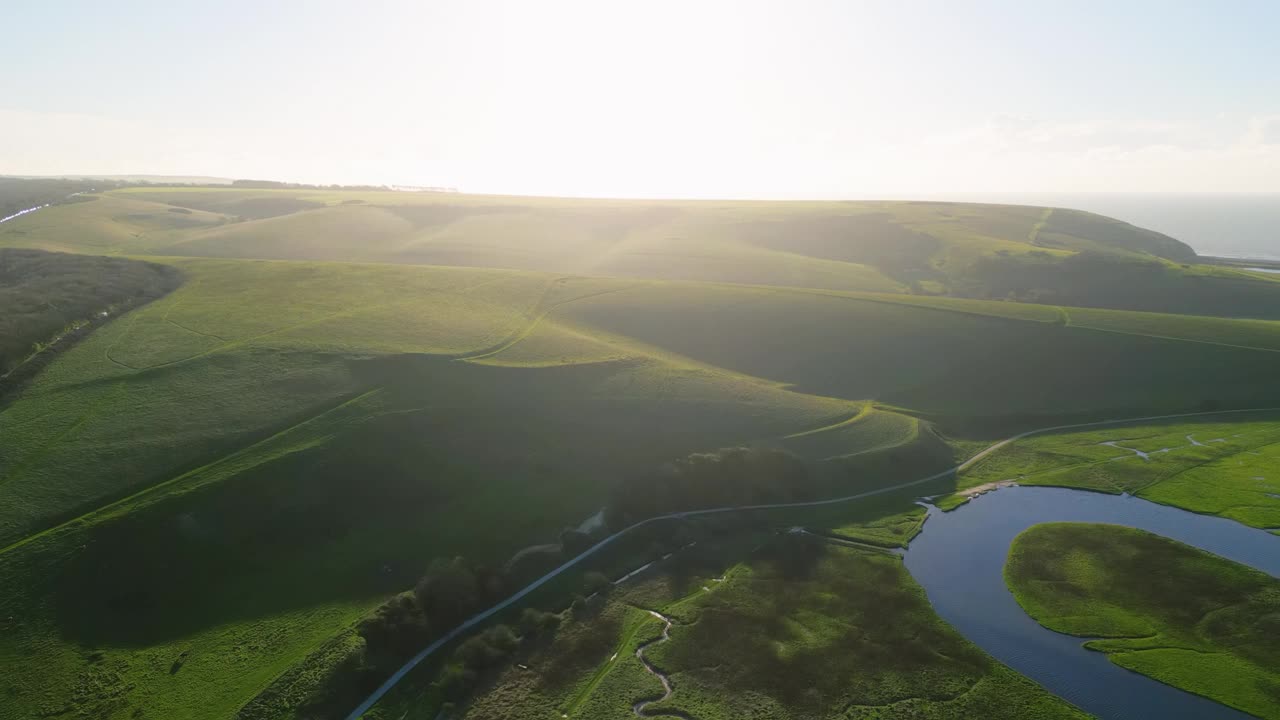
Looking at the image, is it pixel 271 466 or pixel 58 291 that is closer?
pixel 271 466

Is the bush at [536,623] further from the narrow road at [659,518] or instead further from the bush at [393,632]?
the bush at [393,632]

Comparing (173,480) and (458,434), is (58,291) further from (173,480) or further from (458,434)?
(458,434)

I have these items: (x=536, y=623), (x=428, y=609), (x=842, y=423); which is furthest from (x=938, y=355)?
(x=428, y=609)

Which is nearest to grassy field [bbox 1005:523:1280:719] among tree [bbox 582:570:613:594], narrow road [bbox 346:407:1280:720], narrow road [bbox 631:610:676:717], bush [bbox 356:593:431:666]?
narrow road [bbox 346:407:1280:720]

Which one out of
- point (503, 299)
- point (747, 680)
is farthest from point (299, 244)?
point (747, 680)

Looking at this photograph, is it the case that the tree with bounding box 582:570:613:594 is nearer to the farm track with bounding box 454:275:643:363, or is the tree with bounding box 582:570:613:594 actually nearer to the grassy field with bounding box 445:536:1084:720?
the grassy field with bounding box 445:536:1084:720

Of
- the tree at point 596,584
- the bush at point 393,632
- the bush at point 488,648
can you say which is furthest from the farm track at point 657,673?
the bush at point 393,632
